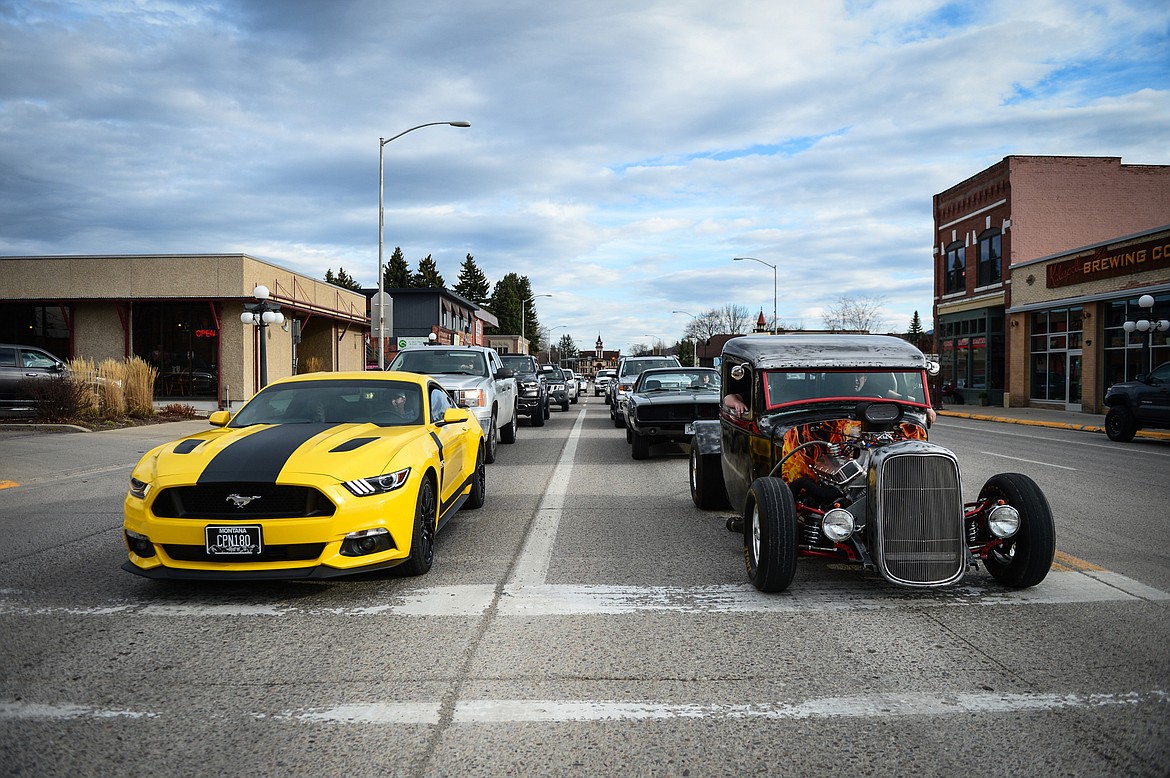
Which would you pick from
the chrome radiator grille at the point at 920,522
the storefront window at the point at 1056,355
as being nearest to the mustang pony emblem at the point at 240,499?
the chrome radiator grille at the point at 920,522

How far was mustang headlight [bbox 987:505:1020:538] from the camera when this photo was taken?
5539 millimetres

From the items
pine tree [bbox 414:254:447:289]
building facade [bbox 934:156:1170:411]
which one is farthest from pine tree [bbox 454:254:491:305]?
building facade [bbox 934:156:1170:411]

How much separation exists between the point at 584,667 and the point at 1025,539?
3176mm

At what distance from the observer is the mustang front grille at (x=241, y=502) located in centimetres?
537

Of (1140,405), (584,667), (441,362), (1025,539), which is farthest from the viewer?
(1140,405)

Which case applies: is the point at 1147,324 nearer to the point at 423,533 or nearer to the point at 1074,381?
the point at 1074,381

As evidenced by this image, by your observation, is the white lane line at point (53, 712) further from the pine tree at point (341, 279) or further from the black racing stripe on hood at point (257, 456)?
the pine tree at point (341, 279)

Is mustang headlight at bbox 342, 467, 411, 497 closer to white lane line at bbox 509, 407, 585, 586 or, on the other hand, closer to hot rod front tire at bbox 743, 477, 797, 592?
white lane line at bbox 509, 407, 585, 586

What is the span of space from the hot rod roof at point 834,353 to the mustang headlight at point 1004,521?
6.00ft

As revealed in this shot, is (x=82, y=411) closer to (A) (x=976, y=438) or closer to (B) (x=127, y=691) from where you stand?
(B) (x=127, y=691)

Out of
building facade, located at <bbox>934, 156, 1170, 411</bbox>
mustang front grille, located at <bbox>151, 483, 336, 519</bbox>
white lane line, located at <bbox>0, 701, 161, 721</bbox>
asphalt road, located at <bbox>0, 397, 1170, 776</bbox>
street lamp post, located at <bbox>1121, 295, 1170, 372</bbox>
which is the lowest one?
asphalt road, located at <bbox>0, 397, 1170, 776</bbox>

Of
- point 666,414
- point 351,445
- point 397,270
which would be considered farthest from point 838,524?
point 397,270

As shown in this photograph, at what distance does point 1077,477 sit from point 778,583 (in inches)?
341

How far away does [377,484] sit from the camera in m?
5.69
